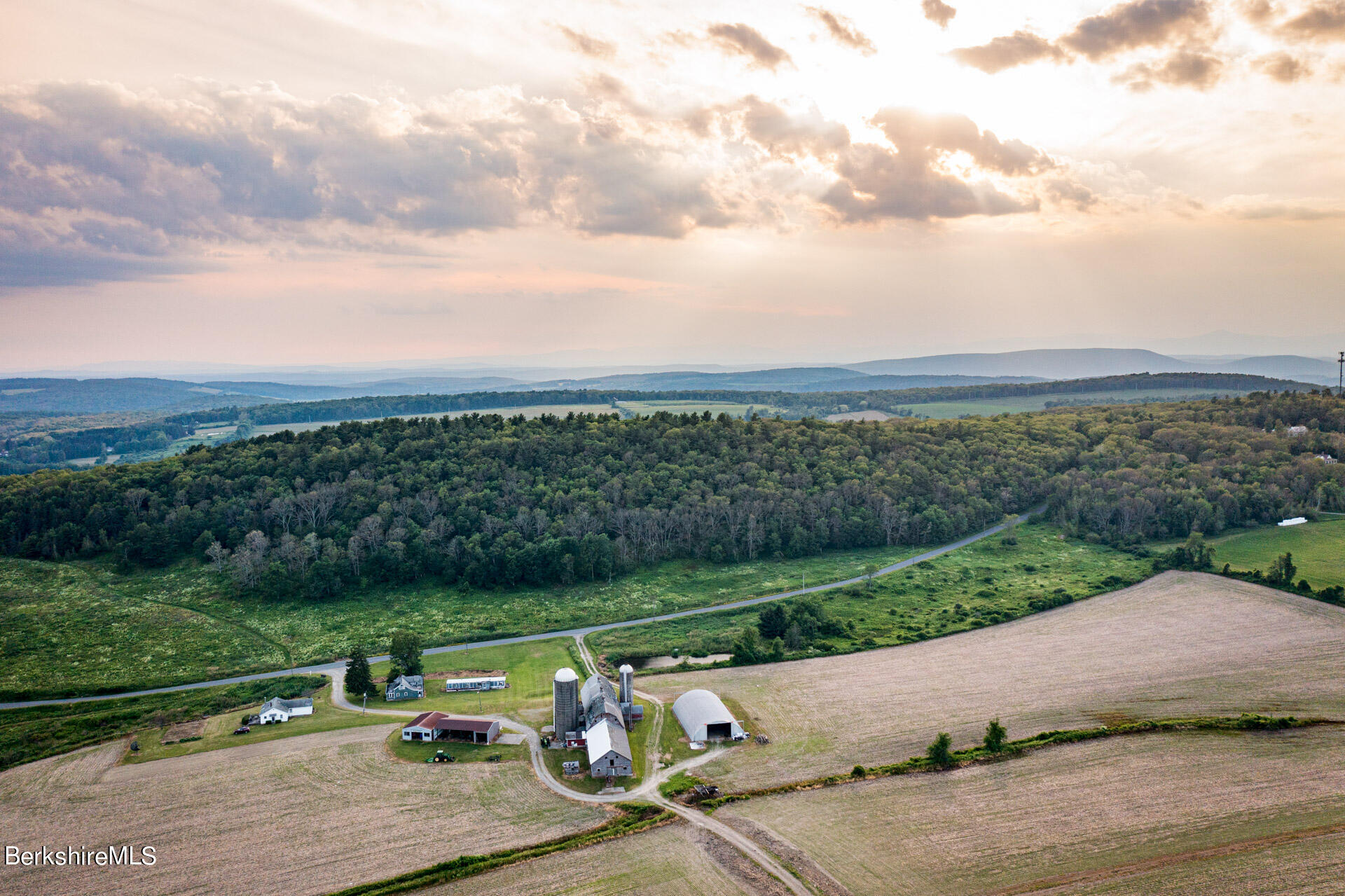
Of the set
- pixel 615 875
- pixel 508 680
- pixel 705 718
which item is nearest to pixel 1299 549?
pixel 705 718

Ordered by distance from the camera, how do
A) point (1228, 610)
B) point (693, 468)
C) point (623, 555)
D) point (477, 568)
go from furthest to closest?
point (693, 468) < point (623, 555) < point (477, 568) < point (1228, 610)

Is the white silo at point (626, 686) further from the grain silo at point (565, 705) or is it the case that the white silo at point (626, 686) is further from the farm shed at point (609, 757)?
the farm shed at point (609, 757)

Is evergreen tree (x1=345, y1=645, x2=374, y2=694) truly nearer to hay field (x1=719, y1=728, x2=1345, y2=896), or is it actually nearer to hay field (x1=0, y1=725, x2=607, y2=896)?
hay field (x1=0, y1=725, x2=607, y2=896)

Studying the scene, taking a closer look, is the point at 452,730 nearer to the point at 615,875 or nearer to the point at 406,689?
the point at 406,689

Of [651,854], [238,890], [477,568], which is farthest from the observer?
[477,568]

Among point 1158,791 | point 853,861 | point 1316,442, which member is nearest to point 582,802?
point 853,861

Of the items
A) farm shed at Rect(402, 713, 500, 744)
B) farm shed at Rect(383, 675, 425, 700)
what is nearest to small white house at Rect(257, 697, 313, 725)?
farm shed at Rect(383, 675, 425, 700)

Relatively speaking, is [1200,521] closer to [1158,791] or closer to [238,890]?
[1158,791]

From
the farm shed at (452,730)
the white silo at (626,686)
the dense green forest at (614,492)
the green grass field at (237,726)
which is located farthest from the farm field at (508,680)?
the dense green forest at (614,492)

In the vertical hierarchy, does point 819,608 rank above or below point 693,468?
below

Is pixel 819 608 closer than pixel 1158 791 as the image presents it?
No

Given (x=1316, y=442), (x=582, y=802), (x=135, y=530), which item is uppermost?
(x=1316, y=442)
